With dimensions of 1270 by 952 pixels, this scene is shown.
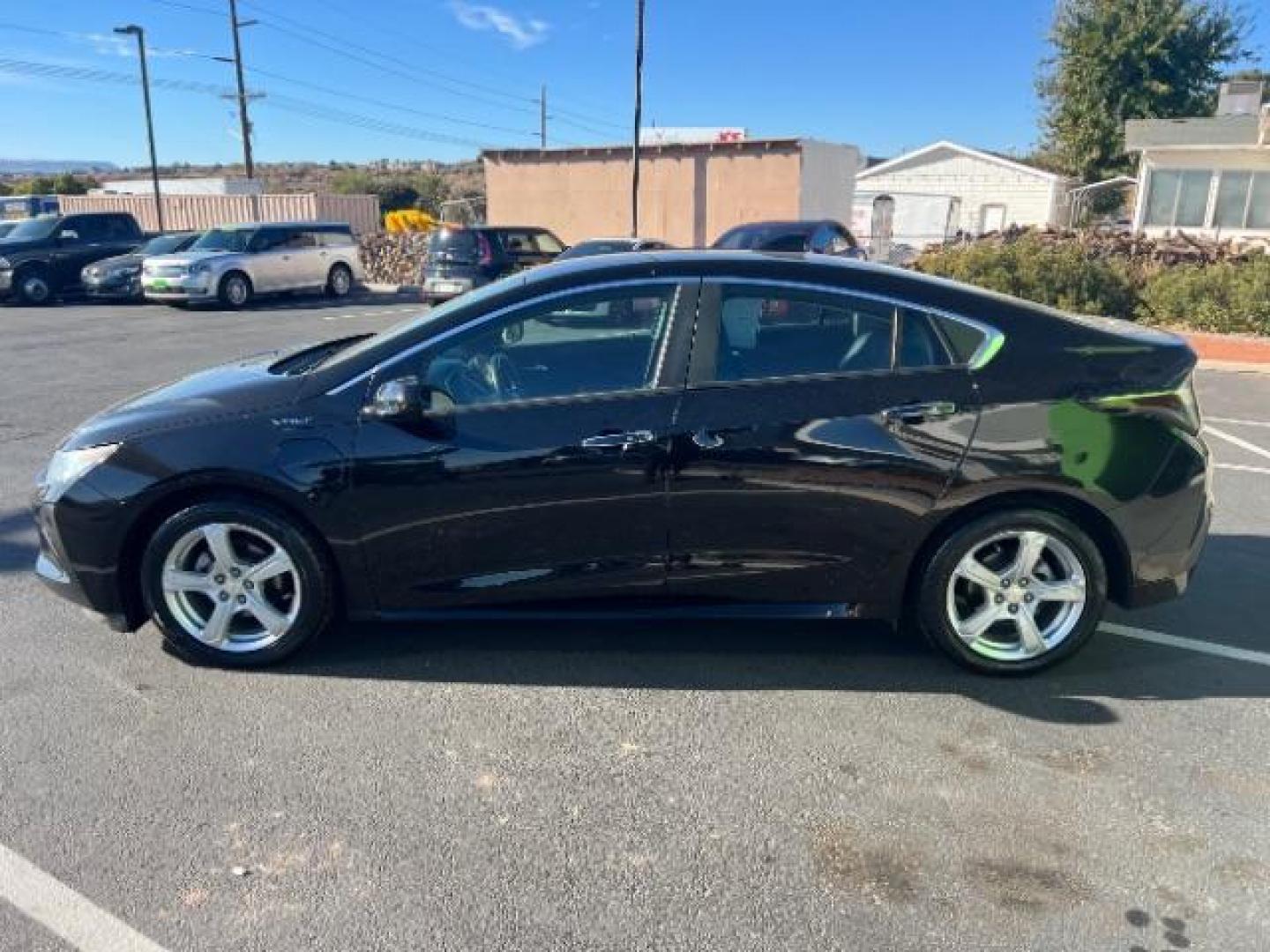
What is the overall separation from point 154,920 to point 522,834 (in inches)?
37.5

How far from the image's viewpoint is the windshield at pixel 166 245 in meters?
19.2

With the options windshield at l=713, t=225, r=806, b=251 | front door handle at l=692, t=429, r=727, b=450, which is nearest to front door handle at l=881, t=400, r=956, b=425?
front door handle at l=692, t=429, r=727, b=450

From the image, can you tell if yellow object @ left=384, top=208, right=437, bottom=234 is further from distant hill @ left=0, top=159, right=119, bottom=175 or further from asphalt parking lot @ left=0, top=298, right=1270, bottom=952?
distant hill @ left=0, top=159, right=119, bottom=175

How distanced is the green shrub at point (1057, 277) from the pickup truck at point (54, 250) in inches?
694

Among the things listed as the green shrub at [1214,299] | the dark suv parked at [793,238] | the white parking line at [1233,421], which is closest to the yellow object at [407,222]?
the dark suv parked at [793,238]

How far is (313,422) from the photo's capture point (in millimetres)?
3398

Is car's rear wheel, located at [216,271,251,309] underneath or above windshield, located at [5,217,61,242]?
underneath

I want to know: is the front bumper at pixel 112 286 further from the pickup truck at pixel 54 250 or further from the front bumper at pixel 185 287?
the front bumper at pixel 185 287

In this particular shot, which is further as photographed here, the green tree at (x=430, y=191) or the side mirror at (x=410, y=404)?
the green tree at (x=430, y=191)

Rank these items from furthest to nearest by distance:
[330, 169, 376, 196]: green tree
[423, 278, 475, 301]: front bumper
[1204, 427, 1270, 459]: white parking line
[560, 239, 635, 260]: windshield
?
[330, 169, 376, 196]: green tree < [423, 278, 475, 301]: front bumper < [560, 239, 635, 260]: windshield < [1204, 427, 1270, 459]: white parking line

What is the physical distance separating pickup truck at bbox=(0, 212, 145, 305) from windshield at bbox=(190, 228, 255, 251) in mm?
3031

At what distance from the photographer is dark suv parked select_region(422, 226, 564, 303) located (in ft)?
54.2

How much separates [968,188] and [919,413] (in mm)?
40811

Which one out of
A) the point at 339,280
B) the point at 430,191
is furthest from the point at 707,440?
the point at 430,191
